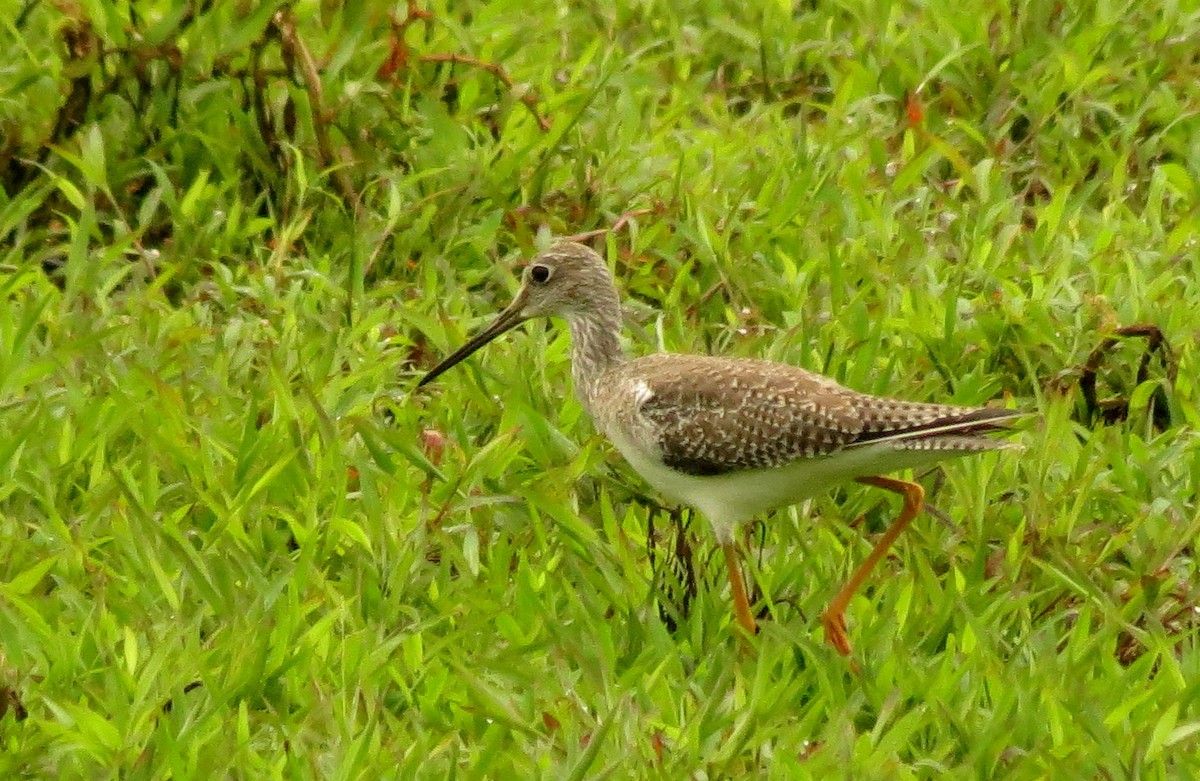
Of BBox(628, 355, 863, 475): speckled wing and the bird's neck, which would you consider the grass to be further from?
BBox(628, 355, 863, 475): speckled wing

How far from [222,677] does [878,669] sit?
168cm

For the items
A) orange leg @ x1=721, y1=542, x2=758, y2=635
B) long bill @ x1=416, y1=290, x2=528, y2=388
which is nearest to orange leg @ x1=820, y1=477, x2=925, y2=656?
orange leg @ x1=721, y1=542, x2=758, y2=635

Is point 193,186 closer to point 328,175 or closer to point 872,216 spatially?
point 328,175

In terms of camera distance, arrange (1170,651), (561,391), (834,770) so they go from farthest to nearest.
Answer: (561,391), (1170,651), (834,770)

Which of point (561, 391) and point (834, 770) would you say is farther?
point (561, 391)

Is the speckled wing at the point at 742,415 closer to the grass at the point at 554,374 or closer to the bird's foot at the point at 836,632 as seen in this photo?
the grass at the point at 554,374

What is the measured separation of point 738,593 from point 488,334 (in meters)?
1.64

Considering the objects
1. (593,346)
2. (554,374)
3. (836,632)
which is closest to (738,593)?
(836,632)

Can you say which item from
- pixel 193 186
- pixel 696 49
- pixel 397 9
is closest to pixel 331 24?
pixel 397 9

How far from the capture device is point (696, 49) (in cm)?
1024

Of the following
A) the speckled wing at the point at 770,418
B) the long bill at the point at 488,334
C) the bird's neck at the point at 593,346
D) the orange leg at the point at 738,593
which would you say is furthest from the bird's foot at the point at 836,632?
the long bill at the point at 488,334

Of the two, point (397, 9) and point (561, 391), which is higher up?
point (397, 9)

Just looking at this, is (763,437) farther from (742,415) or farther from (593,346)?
(593,346)

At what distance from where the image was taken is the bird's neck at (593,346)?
7.25 metres
